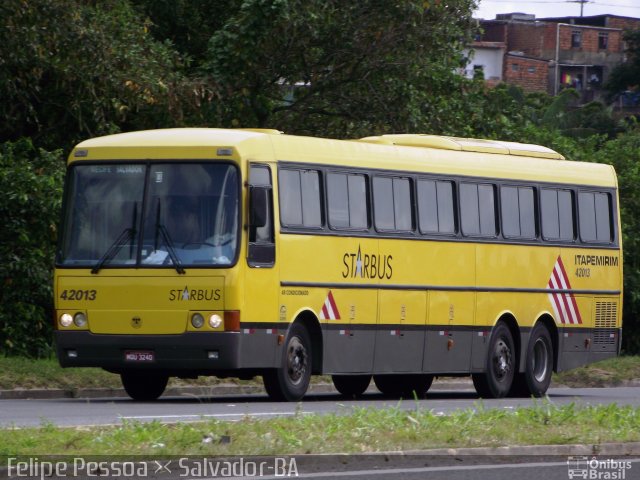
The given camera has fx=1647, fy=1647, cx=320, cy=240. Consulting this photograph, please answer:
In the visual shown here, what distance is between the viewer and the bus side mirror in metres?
17.8

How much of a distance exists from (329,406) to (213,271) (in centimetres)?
192

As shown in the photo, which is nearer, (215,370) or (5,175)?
(215,370)

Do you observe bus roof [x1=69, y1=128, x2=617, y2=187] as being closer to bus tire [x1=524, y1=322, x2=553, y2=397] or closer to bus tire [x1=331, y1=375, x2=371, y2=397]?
bus tire [x1=524, y1=322, x2=553, y2=397]

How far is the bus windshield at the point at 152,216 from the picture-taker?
17.8 m

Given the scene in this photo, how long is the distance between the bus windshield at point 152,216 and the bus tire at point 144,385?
1.75 m

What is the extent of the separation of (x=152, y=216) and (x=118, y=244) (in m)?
0.49

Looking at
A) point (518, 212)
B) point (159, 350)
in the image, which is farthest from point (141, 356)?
point (518, 212)

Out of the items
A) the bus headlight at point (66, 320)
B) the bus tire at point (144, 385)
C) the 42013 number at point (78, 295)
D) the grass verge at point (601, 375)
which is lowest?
the grass verge at point (601, 375)

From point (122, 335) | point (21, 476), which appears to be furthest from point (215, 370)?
point (21, 476)

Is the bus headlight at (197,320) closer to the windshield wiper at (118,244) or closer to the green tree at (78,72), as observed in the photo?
the windshield wiper at (118,244)

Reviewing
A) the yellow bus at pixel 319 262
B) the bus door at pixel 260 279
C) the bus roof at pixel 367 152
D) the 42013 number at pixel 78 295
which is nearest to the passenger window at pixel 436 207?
the yellow bus at pixel 319 262

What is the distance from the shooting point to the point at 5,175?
77.2 ft

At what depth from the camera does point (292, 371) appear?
18.6 meters

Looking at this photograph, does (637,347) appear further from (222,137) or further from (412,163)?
(222,137)
